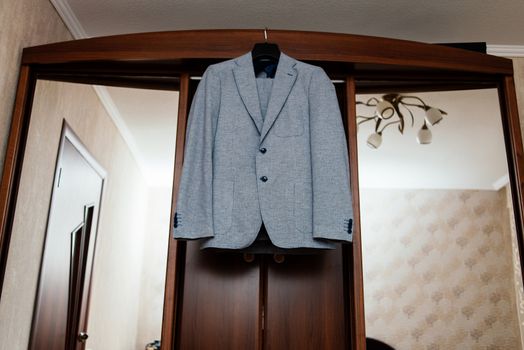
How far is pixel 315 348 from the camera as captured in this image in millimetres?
1749

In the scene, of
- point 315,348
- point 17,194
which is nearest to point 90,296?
point 17,194

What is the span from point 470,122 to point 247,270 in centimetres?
121

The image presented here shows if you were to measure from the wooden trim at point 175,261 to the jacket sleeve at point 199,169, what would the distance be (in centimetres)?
17

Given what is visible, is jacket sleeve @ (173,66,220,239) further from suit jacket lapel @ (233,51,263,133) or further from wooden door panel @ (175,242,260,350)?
wooden door panel @ (175,242,260,350)

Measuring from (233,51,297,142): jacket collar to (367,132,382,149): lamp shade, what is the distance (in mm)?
478

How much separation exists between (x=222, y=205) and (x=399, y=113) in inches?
38.7

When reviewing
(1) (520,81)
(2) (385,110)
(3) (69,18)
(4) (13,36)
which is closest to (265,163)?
(2) (385,110)

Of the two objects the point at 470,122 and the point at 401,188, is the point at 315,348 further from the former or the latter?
the point at 470,122

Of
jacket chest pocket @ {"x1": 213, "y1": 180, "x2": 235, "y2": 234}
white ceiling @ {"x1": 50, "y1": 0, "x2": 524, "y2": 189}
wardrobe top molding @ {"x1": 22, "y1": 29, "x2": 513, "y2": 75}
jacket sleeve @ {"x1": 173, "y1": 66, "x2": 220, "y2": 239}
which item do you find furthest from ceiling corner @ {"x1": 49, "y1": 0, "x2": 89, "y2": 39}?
jacket chest pocket @ {"x1": 213, "y1": 180, "x2": 235, "y2": 234}

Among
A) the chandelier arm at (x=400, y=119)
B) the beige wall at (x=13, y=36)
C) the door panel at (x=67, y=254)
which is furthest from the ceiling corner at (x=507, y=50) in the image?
the beige wall at (x=13, y=36)

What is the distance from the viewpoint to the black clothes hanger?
1.76 meters

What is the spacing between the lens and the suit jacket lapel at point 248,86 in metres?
1.63

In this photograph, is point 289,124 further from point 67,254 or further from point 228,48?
point 67,254

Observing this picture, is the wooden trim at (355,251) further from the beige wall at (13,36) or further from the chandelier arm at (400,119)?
the beige wall at (13,36)
